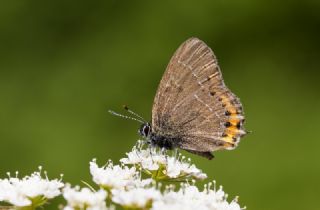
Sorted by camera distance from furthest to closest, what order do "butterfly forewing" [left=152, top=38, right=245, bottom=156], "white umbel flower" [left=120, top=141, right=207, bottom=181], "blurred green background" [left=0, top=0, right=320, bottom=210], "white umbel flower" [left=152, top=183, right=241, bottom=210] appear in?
"blurred green background" [left=0, top=0, right=320, bottom=210] → "butterfly forewing" [left=152, top=38, right=245, bottom=156] → "white umbel flower" [left=120, top=141, right=207, bottom=181] → "white umbel flower" [left=152, top=183, right=241, bottom=210]

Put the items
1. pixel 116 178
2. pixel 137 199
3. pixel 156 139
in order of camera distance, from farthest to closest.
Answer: pixel 156 139
pixel 116 178
pixel 137 199

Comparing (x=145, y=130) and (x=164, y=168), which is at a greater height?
(x=145, y=130)

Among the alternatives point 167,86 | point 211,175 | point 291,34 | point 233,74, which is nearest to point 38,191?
point 167,86

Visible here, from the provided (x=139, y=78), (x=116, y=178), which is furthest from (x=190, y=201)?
(x=139, y=78)

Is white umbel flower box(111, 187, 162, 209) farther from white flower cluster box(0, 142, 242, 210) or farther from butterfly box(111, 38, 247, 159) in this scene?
butterfly box(111, 38, 247, 159)

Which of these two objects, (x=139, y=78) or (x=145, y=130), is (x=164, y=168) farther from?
(x=139, y=78)

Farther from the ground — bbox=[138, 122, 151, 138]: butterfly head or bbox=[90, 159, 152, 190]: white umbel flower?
bbox=[138, 122, 151, 138]: butterfly head

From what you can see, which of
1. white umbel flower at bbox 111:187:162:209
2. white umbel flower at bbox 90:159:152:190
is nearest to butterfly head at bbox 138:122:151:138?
white umbel flower at bbox 90:159:152:190

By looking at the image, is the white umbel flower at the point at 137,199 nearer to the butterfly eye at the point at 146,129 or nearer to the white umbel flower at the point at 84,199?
the white umbel flower at the point at 84,199
